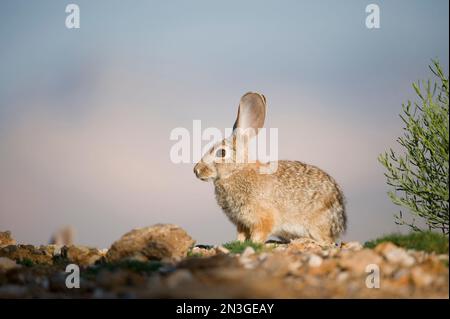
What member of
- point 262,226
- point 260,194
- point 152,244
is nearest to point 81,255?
point 152,244

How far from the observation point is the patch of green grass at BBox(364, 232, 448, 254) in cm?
784

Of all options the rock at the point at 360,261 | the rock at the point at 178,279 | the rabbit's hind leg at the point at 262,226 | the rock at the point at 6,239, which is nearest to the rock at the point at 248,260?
the rock at the point at 178,279

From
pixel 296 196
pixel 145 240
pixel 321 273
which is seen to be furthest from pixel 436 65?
pixel 145 240

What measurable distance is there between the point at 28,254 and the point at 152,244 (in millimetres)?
2880

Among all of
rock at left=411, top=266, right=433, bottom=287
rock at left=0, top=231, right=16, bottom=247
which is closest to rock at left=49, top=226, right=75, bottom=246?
rock at left=0, top=231, right=16, bottom=247

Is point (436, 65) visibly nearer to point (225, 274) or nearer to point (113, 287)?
point (225, 274)

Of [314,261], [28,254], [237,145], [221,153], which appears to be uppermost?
[237,145]

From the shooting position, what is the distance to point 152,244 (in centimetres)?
910

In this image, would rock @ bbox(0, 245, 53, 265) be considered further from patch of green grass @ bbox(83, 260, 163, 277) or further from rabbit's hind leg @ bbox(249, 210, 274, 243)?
rabbit's hind leg @ bbox(249, 210, 274, 243)

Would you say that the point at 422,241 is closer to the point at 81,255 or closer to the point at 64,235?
the point at 81,255

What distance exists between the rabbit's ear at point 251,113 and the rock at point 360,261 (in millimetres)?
4678

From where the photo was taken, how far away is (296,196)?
11211mm

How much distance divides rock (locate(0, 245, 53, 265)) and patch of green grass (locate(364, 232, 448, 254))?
5.92 meters
